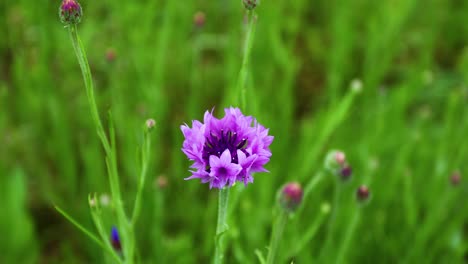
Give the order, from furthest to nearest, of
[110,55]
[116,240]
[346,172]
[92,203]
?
[110,55]
[346,172]
[116,240]
[92,203]

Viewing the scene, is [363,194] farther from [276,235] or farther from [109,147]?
[109,147]

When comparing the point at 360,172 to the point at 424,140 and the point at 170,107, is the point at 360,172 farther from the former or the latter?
the point at 170,107

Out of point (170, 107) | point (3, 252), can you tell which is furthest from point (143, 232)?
point (170, 107)

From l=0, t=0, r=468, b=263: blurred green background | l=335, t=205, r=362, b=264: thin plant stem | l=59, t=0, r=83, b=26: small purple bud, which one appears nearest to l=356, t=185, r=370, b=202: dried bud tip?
Answer: l=335, t=205, r=362, b=264: thin plant stem

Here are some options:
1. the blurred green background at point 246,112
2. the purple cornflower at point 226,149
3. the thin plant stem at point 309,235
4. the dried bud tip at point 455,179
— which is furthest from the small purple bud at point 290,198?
the dried bud tip at point 455,179

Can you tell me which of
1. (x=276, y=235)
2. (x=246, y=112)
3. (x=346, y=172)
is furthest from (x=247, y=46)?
(x=246, y=112)

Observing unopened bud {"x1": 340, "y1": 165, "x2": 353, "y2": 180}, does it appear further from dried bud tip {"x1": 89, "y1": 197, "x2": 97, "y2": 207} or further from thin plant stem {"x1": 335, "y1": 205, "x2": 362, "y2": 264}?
dried bud tip {"x1": 89, "y1": 197, "x2": 97, "y2": 207}
